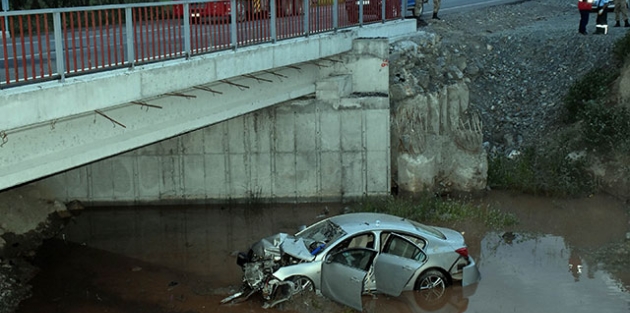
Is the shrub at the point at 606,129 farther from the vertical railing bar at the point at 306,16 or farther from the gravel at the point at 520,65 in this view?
the vertical railing bar at the point at 306,16

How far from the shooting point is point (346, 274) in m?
11.6

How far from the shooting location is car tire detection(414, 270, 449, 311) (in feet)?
40.6

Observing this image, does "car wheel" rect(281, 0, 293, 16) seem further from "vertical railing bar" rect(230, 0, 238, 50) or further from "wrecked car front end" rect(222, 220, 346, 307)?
→ "wrecked car front end" rect(222, 220, 346, 307)

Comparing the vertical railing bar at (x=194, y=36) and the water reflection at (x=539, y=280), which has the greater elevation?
the vertical railing bar at (x=194, y=36)

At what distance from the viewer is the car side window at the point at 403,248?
40.3ft

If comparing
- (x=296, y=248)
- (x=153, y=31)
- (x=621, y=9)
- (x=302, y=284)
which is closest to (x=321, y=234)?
(x=296, y=248)

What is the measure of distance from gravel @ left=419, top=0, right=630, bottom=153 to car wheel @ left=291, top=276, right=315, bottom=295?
1056 centimetres

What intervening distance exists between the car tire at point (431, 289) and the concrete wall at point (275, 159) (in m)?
6.08

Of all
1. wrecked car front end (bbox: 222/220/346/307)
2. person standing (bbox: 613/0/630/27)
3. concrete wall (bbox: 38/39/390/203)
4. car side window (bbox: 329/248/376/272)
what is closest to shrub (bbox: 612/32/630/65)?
person standing (bbox: 613/0/630/27)

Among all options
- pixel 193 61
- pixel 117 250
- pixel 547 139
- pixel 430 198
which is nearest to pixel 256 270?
pixel 193 61

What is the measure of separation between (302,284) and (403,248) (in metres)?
1.72

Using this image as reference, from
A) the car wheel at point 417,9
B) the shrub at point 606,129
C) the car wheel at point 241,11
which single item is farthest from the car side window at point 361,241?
the car wheel at point 417,9

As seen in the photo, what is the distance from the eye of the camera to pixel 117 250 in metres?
15.9

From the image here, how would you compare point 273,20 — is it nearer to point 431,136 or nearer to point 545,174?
point 431,136
